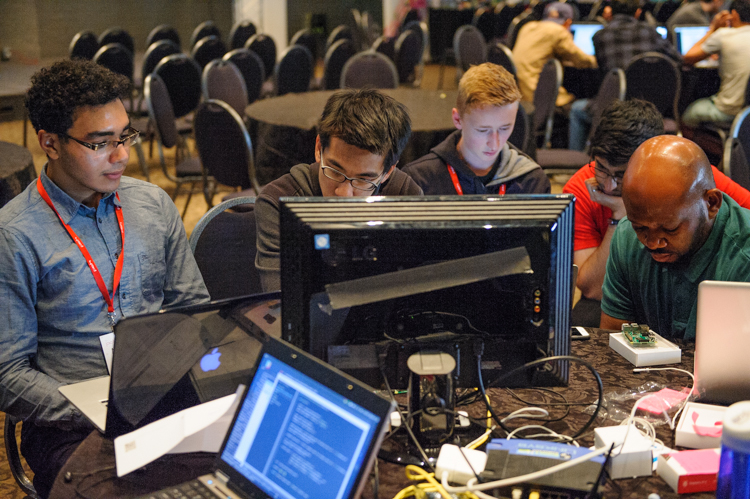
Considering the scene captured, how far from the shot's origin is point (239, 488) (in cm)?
109

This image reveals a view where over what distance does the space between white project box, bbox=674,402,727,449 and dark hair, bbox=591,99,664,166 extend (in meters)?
1.04

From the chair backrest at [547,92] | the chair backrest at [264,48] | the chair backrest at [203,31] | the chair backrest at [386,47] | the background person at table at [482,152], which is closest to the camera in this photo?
the background person at table at [482,152]

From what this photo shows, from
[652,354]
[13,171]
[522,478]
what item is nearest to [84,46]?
[13,171]

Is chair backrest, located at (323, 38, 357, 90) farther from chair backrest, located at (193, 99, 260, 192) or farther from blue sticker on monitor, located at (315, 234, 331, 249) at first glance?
blue sticker on monitor, located at (315, 234, 331, 249)

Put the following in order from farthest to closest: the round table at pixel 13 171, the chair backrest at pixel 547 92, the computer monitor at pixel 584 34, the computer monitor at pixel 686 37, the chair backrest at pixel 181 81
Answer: the computer monitor at pixel 584 34
the computer monitor at pixel 686 37
the chair backrest at pixel 181 81
the chair backrest at pixel 547 92
the round table at pixel 13 171

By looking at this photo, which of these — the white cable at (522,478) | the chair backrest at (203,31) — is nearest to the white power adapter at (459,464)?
the white cable at (522,478)

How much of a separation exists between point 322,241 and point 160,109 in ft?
11.1

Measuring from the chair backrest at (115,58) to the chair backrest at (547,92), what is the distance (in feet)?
11.5

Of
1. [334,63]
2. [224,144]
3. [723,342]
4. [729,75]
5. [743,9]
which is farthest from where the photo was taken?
[334,63]

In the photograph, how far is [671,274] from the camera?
171 centimetres

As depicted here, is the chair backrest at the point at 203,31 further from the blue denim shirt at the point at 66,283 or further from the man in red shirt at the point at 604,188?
the blue denim shirt at the point at 66,283

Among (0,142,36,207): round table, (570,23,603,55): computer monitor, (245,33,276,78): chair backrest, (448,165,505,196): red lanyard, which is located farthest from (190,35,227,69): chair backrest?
(448,165,505,196): red lanyard

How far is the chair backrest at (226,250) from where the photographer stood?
6.69 ft

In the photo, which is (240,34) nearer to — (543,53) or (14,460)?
(543,53)
